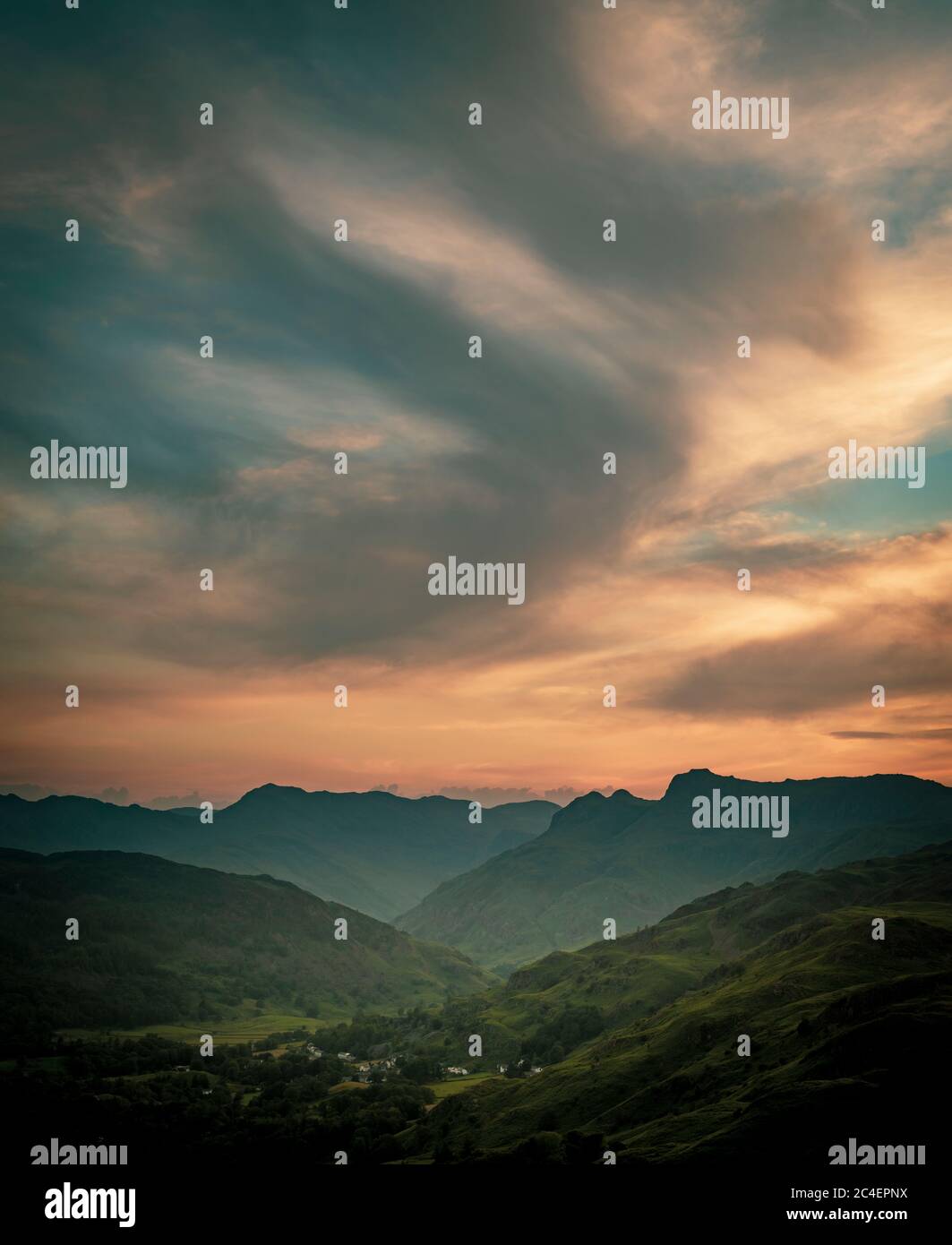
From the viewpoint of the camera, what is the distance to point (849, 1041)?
573 feet

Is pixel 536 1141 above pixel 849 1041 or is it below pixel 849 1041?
below

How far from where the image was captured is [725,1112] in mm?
167375
